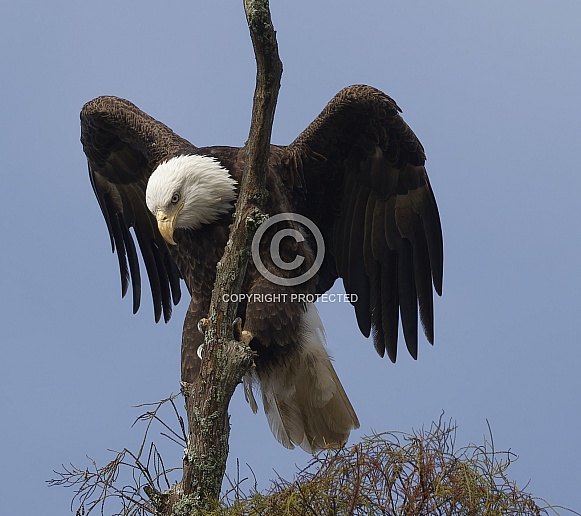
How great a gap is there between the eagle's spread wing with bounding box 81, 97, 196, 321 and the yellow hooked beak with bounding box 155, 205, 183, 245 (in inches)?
17.3

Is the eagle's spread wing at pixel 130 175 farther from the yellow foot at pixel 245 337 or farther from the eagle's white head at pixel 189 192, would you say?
the yellow foot at pixel 245 337

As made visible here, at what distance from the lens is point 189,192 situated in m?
5.00

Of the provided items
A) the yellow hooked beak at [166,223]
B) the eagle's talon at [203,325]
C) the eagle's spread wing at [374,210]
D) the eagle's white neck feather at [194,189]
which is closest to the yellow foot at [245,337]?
the eagle's talon at [203,325]

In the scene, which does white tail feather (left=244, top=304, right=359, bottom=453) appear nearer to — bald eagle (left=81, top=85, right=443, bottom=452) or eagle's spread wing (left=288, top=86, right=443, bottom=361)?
bald eagle (left=81, top=85, right=443, bottom=452)

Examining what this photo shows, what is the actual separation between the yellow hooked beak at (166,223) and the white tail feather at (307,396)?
0.84m

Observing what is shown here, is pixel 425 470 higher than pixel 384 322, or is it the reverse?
pixel 384 322

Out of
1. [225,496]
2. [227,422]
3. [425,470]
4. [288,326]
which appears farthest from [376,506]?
[288,326]

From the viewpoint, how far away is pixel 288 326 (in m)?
4.91

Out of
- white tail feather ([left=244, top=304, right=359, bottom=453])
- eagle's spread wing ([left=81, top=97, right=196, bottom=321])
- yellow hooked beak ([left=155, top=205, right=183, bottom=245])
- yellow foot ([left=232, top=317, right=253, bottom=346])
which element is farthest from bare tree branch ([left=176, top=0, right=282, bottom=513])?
eagle's spread wing ([left=81, top=97, right=196, bottom=321])

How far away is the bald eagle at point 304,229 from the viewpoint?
16.4ft

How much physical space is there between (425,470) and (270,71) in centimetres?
178

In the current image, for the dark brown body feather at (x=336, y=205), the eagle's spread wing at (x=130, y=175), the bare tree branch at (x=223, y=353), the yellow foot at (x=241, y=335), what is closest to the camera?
the bare tree branch at (x=223, y=353)

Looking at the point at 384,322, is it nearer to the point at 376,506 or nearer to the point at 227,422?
the point at 227,422

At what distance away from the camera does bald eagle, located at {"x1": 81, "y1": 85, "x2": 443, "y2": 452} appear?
16.4ft
